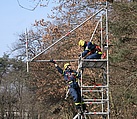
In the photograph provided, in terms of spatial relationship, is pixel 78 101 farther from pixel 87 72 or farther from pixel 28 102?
pixel 28 102

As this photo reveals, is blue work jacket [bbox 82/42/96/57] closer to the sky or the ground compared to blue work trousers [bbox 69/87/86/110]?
closer to the sky

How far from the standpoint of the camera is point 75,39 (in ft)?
92.8

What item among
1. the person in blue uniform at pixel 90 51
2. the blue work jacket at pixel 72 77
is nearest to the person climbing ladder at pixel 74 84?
the blue work jacket at pixel 72 77

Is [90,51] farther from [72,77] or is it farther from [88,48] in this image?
[72,77]

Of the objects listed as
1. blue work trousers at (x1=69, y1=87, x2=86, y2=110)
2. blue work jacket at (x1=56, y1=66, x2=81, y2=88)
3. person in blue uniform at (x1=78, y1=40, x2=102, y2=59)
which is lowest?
blue work trousers at (x1=69, y1=87, x2=86, y2=110)

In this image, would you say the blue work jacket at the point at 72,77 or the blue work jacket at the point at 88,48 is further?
the blue work jacket at the point at 72,77

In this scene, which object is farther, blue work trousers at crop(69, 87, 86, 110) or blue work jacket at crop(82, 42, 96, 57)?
blue work trousers at crop(69, 87, 86, 110)

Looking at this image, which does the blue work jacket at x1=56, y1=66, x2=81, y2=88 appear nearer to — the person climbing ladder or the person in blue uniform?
the person climbing ladder

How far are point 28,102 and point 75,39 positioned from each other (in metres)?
26.5

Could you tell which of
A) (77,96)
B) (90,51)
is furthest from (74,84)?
(90,51)

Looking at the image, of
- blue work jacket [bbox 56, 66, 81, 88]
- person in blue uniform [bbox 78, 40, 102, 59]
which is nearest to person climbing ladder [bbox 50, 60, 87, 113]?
blue work jacket [bbox 56, 66, 81, 88]

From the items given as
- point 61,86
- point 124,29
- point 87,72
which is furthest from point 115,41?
point 61,86

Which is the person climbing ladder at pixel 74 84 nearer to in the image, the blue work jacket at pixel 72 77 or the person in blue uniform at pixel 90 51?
the blue work jacket at pixel 72 77

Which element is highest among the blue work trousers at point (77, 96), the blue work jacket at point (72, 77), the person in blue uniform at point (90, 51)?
the person in blue uniform at point (90, 51)
